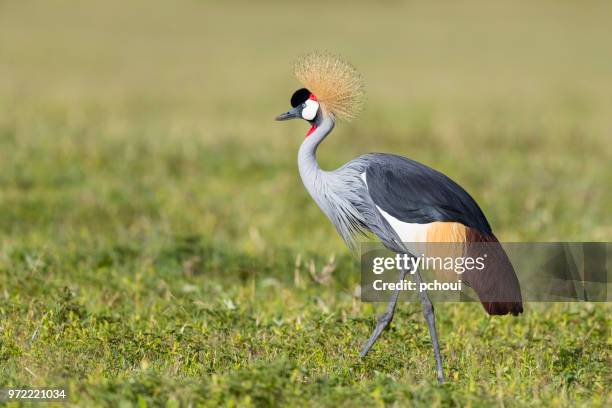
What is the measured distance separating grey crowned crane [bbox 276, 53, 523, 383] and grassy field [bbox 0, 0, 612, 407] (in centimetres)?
50

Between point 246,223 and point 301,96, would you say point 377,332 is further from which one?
point 246,223

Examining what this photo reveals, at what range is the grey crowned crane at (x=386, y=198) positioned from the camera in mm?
5070

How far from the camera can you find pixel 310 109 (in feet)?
17.7

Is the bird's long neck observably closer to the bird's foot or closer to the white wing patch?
the white wing patch

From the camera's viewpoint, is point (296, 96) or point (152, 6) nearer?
point (296, 96)

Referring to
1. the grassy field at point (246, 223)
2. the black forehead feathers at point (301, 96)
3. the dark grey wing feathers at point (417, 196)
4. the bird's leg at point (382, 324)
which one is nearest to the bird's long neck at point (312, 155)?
the black forehead feathers at point (301, 96)

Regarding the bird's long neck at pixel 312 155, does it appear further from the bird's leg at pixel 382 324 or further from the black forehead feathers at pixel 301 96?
the bird's leg at pixel 382 324

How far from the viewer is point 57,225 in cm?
894

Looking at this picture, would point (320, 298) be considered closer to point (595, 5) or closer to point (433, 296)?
point (433, 296)

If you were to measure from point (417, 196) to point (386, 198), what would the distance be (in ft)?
0.57

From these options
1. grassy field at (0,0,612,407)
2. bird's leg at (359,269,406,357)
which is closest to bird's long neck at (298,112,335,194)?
bird's leg at (359,269,406,357)

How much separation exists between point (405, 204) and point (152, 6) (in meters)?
28.9

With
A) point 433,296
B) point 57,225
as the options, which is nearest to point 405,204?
point 433,296

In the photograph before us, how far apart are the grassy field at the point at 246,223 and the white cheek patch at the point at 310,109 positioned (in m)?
1.33
